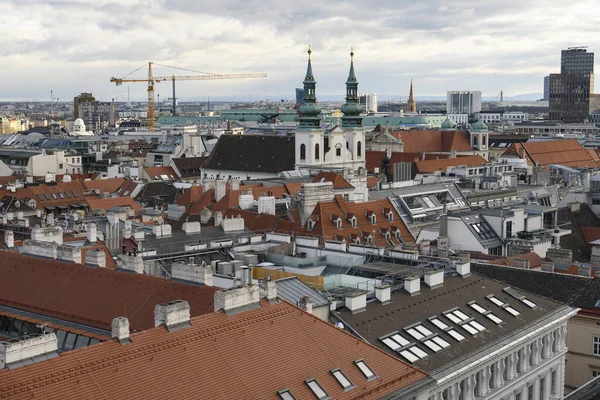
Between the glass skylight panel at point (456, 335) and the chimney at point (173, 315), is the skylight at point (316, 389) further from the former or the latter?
the glass skylight panel at point (456, 335)

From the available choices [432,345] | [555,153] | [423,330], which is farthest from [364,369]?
[555,153]

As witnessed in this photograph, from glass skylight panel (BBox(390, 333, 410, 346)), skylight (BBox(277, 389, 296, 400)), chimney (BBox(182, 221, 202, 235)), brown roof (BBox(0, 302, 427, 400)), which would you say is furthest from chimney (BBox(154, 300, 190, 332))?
chimney (BBox(182, 221, 202, 235))

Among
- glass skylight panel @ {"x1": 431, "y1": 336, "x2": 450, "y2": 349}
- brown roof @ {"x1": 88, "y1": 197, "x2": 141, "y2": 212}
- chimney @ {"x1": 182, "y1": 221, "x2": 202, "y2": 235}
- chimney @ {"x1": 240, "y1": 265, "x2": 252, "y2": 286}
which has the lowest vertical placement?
brown roof @ {"x1": 88, "y1": 197, "x2": 141, "y2": 212}

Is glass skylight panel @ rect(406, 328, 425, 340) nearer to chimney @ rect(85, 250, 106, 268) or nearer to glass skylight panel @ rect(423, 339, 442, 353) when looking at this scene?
glass skylight panel @ rect(423, 339, 442, 353)

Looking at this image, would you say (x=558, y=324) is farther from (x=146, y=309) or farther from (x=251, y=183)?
(x=251, y=183)

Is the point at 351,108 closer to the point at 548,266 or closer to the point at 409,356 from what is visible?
the point at 548,266

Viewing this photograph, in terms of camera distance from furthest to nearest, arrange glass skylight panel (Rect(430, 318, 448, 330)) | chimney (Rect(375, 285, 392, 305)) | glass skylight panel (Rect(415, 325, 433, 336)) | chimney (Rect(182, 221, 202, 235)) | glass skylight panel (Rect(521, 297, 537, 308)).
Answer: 1. chimney (Rect(182, 221, 202, 235))
2. glass skylight panel (Rect(521, 297, 537, 308))
3. chimney (Rect(375, 285, 392, 305))
4. glass skylight panel (Rect(430, 318, 448, 330))
5. glass skylight panel (Rect(415, 325, 433, 336))

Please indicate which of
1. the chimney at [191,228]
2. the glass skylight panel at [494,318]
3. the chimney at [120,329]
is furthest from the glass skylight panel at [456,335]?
the chimney at [191,228]
